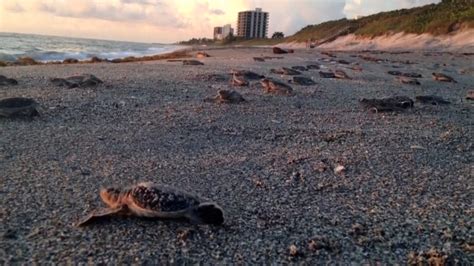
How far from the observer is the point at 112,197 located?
3193mm

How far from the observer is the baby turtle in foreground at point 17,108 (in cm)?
613

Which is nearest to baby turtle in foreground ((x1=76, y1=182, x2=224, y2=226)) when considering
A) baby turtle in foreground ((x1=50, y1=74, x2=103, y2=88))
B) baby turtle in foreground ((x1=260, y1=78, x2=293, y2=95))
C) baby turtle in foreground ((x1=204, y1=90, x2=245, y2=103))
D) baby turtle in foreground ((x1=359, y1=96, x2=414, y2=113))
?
baby turtle in foreground ((x1=204, y1=90, x2=245, y2=103))

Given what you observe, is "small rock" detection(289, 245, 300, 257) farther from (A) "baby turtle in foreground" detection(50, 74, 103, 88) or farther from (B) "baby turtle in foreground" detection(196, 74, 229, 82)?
(B) "baby turtle in foreground" detection(196, 74, 229, 82)

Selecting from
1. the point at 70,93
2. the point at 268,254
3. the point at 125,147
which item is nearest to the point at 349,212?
the point at 268,254

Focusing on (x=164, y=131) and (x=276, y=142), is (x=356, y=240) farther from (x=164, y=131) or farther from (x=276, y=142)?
(x=164, y=131)

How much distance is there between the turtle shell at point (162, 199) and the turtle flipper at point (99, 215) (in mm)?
133

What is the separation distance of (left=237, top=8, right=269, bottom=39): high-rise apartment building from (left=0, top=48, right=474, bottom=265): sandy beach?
104 meters

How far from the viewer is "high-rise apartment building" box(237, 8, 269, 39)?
359 ft

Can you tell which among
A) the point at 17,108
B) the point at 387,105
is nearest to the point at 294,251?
the point at 17,108

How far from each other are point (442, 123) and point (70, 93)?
6.41 meters

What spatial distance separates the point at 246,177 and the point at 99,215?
1.57m

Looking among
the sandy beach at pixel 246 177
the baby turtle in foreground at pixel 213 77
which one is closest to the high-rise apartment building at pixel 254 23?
the baby turtle in foreground at pixel 213 77

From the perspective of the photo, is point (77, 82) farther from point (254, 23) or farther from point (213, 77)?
point (254, 23)

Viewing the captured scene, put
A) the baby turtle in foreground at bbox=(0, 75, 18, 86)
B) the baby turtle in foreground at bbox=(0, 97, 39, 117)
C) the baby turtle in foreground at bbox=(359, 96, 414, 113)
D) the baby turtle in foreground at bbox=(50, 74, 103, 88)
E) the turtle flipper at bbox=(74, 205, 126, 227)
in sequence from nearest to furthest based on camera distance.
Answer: the turtle flipper at bbox=(74, 205, 126, 227) → the baby turtle in foreground at bbox=(0, 97, 39, 117) → the baby turtle in foreground at bbox=(359, 96, 414, 113) → the baby turtle in foreground at bbox=(50, 74, 103, 88) → the baby turtle in foreground at bbox=(0, 75, 18, 86)
